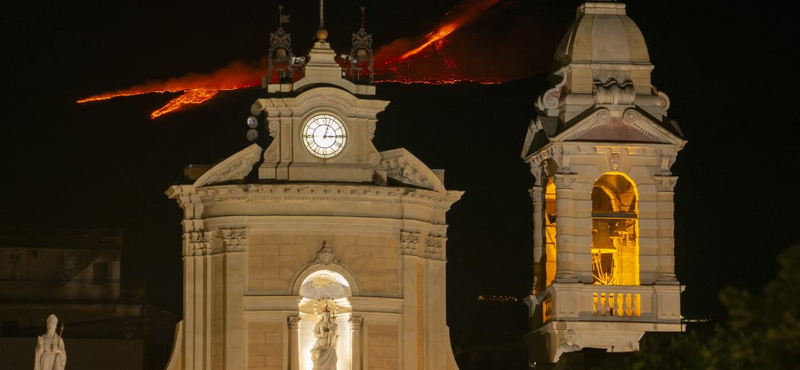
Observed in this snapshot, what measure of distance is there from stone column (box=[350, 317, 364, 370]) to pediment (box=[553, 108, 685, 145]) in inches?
220

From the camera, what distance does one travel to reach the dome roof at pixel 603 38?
57.2m

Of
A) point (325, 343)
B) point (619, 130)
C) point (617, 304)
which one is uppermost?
point (619, 130)

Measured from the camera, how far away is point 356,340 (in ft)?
188

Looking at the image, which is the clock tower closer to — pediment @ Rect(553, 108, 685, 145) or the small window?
pediment @ Rect(553, 108, 685, 145)

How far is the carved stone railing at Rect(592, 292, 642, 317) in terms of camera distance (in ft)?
185

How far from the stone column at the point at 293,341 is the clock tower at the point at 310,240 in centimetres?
2

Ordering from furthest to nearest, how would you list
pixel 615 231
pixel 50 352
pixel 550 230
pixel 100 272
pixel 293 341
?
pixel 100 272, pixel 550 230, pixel 615 231, pixel 293 341, pixel 50 352

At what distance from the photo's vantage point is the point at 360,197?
5753cm

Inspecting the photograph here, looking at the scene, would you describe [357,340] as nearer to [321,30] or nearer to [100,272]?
[321,30]

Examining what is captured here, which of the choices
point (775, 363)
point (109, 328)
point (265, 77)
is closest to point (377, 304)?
point (265, 77)

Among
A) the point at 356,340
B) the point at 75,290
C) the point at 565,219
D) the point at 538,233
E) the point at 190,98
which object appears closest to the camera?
the point at 565,219

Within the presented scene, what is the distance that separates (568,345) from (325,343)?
5.25 meters

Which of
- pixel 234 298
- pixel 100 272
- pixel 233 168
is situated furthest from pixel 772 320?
pixel 100 272

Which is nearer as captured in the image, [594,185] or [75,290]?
[594,185]
